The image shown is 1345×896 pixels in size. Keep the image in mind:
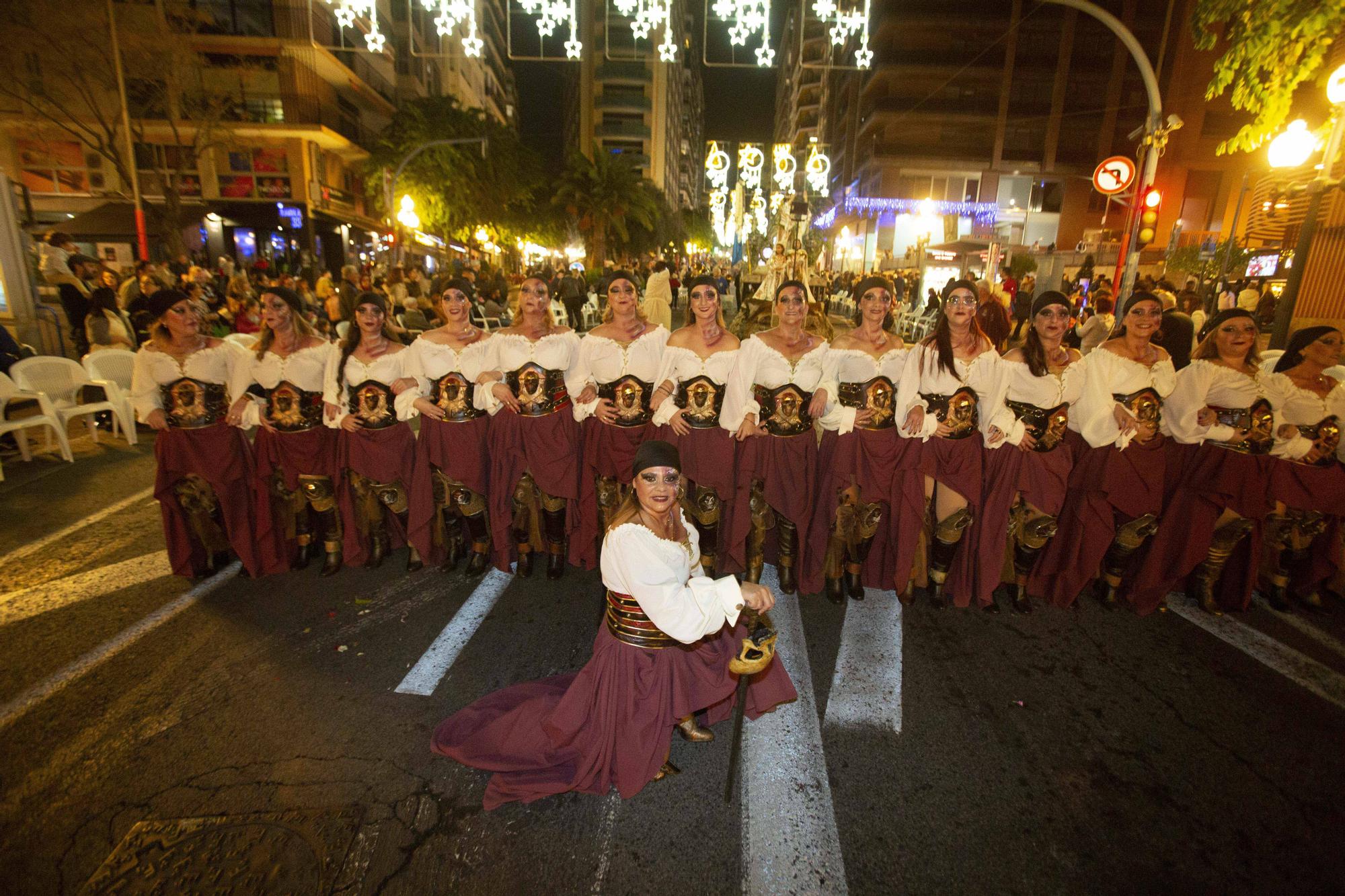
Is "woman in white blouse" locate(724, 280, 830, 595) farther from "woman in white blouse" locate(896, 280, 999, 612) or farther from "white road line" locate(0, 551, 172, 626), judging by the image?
"white road line" locate(0, 551, 172, 626)

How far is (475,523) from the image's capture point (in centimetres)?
490

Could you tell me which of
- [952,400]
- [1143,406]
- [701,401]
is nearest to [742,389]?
[701,401]

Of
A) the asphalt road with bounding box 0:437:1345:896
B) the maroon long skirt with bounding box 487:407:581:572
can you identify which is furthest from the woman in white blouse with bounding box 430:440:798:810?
the maroon long skirt with bounding box 487:407:581:572

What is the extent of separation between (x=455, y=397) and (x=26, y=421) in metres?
6.21

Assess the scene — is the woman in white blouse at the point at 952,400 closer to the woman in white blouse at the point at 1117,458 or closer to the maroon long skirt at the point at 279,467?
the woman in white blouse at the point at 1117,458

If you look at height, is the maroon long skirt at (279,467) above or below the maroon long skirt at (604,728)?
above

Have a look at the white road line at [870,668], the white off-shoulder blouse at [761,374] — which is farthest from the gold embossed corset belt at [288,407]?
the white road line at [870,668]

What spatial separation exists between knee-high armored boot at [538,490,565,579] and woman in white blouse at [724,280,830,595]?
1.36 m

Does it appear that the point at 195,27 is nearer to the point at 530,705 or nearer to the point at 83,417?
the point at 83,417

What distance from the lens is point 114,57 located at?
15.5m

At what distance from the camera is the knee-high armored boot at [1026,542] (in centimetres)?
435

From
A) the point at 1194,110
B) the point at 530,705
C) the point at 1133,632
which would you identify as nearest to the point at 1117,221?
the point at 1194,110

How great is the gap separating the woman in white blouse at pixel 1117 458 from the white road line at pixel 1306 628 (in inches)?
44.6

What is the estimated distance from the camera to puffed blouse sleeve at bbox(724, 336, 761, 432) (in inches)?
172
